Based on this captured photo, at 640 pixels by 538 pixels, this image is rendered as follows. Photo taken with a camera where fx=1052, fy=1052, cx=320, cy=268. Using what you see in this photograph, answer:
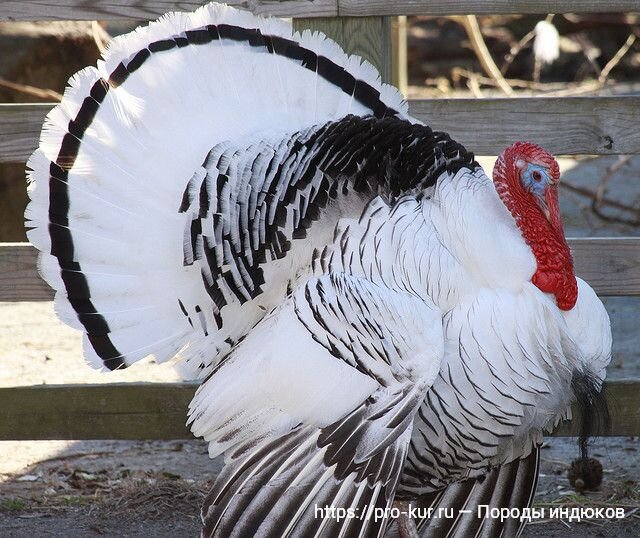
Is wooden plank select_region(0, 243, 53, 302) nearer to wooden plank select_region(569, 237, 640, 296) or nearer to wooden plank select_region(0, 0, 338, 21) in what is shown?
wooden plank select_region(0, 0, 338, 21)

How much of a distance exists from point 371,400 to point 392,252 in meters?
0.46

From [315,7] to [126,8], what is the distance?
696 mm

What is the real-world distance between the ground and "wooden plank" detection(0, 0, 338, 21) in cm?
110

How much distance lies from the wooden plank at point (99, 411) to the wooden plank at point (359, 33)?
4.73 ft

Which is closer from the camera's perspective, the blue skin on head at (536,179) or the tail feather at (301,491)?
the tail feather at (301,491)

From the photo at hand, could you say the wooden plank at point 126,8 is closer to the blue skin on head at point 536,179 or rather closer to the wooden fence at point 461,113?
the wooden fence at point 461,113

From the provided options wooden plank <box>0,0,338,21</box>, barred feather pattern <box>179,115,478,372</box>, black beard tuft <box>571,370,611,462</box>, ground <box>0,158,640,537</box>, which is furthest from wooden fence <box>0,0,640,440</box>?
black beard tuft <box>571,370,611,462</box>

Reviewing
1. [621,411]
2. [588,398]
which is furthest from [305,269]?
[621,411]

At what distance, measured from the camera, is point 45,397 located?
13.6 ft

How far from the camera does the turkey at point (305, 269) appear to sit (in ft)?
9.66

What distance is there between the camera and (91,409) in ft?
13.6

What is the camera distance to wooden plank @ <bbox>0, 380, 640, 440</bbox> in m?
4.13

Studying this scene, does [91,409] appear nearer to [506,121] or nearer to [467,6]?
[506,121]

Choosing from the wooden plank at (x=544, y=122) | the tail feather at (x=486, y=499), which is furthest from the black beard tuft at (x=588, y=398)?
the wooden plank at (x=544, y=122)
